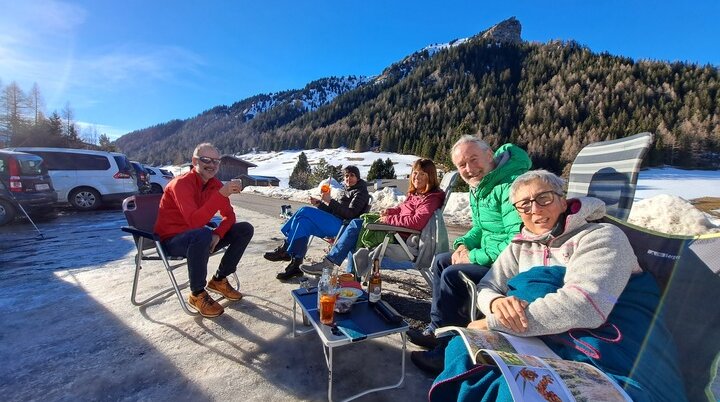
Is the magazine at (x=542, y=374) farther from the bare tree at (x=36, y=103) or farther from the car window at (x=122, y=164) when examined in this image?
the bare tree at (x=36, y=103)

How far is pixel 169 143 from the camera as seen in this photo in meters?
114

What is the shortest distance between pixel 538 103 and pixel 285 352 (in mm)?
80842

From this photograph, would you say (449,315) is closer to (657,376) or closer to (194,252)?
(657,376)

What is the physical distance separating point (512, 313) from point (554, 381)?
0.35 m

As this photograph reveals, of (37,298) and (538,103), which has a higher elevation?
(538,103)

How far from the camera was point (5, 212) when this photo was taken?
6.43 m

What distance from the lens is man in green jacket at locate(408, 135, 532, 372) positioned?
207 cm

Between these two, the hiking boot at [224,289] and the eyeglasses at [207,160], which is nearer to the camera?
the eyeglasses at [207,160]

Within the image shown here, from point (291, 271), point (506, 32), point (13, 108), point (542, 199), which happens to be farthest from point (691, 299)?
point (506, 32)

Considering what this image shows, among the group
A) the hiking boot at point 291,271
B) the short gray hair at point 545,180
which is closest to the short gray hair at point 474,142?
the short gray hair at point 545,180

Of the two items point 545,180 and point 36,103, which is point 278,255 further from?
point 36,103

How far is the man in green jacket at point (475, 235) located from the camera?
6.81ft

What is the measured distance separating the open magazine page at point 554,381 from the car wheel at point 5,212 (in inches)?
362

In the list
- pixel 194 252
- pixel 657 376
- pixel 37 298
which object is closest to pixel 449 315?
pixel 657 376
